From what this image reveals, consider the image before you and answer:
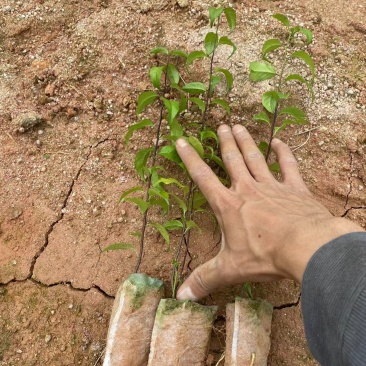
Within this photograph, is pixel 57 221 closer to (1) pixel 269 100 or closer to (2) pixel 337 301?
(1) pixel 269 100

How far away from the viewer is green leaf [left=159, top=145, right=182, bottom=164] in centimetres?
212

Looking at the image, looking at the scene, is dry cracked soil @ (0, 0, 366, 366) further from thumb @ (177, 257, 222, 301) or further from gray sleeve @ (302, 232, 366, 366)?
gray sleeve @ (302, 232, 366, 366)

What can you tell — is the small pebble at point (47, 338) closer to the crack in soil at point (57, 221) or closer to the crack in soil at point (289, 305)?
the crack in soil at point (57, 221)

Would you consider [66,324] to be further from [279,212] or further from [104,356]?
[279,212]

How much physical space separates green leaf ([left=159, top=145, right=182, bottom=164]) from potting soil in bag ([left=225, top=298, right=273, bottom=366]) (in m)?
0.75

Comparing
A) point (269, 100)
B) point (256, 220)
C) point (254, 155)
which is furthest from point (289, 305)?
point (269, 100)

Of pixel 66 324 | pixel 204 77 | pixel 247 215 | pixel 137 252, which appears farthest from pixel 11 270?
pixel 204 77

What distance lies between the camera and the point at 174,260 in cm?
219

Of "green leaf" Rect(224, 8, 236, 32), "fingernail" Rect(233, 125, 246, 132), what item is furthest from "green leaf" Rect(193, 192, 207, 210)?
"green leaf" Rect(224, 8, 236, 32)

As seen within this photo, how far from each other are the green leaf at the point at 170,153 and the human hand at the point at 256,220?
5 cm

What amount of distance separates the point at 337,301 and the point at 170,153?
1082mm

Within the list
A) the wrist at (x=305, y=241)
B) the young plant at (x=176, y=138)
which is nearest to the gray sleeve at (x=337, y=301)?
the wrist at (x=305, y=241)

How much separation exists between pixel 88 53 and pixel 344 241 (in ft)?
6.53

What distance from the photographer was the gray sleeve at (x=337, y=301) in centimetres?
130
